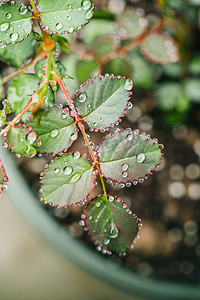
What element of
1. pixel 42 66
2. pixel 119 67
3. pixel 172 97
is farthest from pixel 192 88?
pixel 42 66

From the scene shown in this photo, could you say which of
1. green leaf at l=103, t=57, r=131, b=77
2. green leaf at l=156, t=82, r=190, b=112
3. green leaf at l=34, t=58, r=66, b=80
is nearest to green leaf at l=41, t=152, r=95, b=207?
green leaf at l=34, t=58, r=66, b=80

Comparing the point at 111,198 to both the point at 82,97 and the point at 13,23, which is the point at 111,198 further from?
the point at 13,23

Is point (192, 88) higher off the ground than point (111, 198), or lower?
lower

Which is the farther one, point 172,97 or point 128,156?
point 172,97

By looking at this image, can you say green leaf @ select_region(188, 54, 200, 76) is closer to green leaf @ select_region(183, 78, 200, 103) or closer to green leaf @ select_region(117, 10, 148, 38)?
green leaf @ select_region(183, 78, 200, 103)

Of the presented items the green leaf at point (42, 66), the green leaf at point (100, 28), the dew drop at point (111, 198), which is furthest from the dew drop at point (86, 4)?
the green leaf at point (100, 28)

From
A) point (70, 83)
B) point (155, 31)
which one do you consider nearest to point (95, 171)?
point (70, 83)

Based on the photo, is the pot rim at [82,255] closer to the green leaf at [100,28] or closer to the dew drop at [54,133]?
the green leaf at [100,28]
